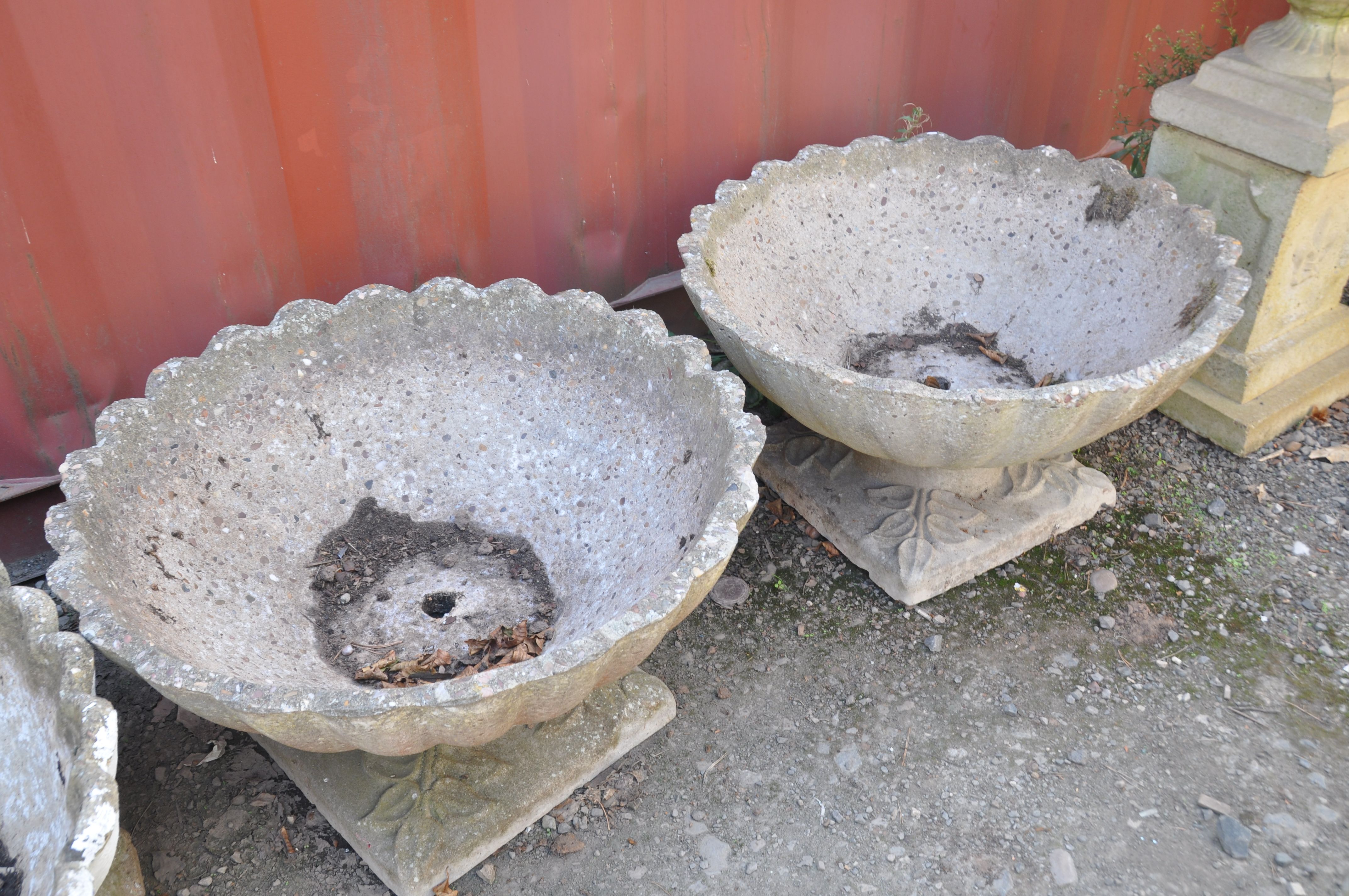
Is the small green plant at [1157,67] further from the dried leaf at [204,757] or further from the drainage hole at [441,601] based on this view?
the dried leaf at [204,757]

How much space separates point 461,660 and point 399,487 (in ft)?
2.06

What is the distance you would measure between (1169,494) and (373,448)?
2.78 m

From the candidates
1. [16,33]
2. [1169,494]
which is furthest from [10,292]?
[1169,494]

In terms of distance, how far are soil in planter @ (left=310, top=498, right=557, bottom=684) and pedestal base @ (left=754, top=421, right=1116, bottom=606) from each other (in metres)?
1.08

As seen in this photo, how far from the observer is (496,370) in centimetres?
298

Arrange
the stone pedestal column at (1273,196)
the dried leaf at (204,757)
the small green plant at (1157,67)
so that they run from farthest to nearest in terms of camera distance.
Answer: the small green plant at (1157,67), the stone pedestal column at (1273,196), the dried leaf at (204,757)

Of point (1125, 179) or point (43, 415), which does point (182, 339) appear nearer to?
point (43, 415)

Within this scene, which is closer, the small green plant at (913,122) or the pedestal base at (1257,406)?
the pedestal base at (1257,406)

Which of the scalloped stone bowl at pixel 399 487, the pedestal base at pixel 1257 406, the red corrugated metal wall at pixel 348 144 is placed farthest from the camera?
the pedestal base at pixel 1257 406

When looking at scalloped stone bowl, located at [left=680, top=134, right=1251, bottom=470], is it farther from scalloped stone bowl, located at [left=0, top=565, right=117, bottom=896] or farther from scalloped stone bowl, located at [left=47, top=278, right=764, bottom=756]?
scalloped stone bowl, located at [left=0, top=565, right=117, bottom=896]

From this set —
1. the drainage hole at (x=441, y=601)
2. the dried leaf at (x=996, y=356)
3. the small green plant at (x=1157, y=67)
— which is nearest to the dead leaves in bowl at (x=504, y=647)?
the drainage hole at (x=441, y=601)

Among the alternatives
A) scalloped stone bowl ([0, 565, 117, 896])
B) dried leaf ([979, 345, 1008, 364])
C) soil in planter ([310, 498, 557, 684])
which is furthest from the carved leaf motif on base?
scalloped stone bowl ([0, 565, 117, 896])

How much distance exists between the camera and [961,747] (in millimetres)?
2834

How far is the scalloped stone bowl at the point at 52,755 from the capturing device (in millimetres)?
1575
